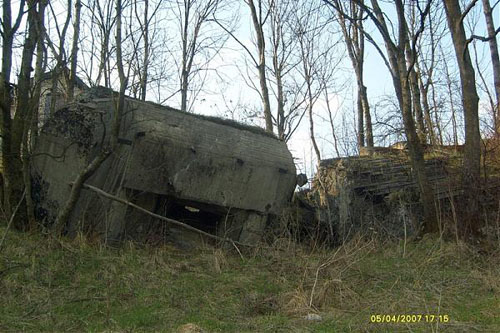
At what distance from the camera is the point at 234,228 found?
821cm

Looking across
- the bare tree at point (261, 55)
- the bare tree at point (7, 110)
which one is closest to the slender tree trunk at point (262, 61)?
the bare tree at point (261, 55)

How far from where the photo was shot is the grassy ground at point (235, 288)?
4.73 metres

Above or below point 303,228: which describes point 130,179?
above

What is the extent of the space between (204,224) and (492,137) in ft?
22.0

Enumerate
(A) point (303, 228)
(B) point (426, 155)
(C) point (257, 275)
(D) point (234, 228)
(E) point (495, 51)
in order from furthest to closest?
(E) point (495, 51)
(B) point (426, 155)
(A) point (303, 228)
(D) point (234, 228)
(C) point (257, 275)

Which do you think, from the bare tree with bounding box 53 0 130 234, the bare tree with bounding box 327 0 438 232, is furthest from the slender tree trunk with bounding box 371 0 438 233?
the bare tree with bounding box 53 0 130 234

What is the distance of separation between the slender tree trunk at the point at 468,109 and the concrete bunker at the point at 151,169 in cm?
315

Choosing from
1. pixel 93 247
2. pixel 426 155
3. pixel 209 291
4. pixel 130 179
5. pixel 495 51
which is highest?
pixel 495 51

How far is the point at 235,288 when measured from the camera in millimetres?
5980

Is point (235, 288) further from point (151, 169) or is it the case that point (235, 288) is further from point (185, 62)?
point (185, 62)

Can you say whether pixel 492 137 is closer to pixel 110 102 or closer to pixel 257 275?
pixel 257 275

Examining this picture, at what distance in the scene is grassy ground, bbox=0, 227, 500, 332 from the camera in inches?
186

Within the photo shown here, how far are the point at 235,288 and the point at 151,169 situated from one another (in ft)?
7.84

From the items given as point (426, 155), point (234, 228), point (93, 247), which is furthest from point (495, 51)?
point (93, 247)
